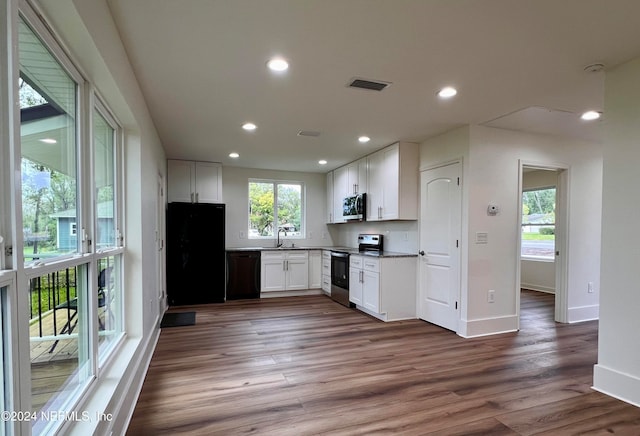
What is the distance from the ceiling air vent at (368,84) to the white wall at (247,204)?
163 inches

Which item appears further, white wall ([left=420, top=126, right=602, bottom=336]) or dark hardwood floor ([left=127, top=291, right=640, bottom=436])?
white wall ([left=420, top=126, right=602, bottom=336])

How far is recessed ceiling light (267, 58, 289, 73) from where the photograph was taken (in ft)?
7.71

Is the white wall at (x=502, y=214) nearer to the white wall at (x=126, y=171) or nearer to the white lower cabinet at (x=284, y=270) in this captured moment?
the white lower cabinet at (x=284, y=270)

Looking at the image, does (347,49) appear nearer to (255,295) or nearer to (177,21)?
(177,21)

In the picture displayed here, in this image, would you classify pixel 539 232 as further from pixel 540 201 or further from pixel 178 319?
pixel 178 319

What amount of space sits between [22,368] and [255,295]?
494cm

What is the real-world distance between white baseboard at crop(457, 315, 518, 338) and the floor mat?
10.8 ft

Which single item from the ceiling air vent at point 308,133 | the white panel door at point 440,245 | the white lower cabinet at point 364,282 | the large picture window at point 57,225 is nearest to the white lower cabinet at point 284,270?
the white lower cabinet at point 364,282

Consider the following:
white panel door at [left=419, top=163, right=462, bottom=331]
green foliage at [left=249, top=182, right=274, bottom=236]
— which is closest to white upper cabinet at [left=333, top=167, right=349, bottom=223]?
green foliage at [left=249, top=182, right=274, bottom=236]

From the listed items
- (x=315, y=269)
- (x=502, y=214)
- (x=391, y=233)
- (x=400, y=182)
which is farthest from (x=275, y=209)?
(x=502, y=214)

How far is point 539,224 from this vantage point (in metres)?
6.82

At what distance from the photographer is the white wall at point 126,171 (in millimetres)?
1456

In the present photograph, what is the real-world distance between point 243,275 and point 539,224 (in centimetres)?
589

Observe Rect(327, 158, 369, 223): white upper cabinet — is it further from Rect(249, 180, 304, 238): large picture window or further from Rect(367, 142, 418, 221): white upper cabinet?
Rect(249, 180, 304, 238): large picture window
